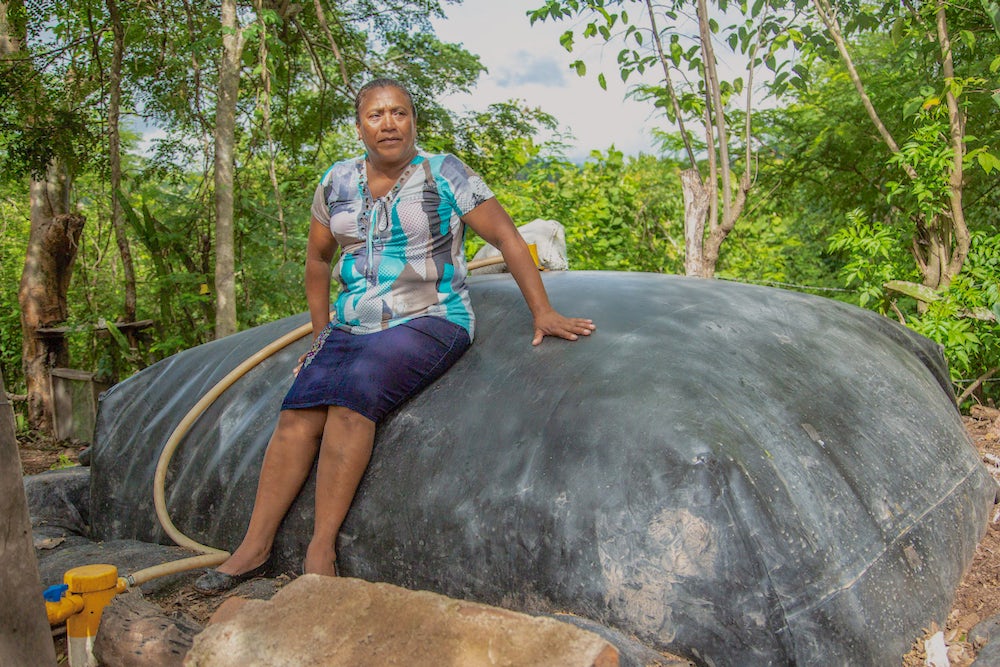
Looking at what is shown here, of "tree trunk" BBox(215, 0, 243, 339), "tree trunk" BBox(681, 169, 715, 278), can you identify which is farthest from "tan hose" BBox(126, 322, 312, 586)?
"tree trunk" BBox(215, 0, 243, 339)

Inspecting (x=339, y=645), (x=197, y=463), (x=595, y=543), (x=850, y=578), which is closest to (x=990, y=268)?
(x=850, y=578)

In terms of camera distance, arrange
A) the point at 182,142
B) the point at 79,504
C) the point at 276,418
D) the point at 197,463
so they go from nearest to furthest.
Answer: the point at 276,418 → the point at 197,463 → the point at 79,504 → the point at 182,142

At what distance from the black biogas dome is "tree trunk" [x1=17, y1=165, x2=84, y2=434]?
7.04m

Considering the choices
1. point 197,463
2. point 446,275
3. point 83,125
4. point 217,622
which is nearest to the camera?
point 217,622

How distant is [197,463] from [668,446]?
78.5 inches

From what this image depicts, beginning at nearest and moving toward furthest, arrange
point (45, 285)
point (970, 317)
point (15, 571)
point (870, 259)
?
point (15, 571) → point (970, 317) → point (870, 259) → point (45, 285)

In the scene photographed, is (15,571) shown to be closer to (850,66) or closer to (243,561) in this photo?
(243,561)

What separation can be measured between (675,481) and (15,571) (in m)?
1.42

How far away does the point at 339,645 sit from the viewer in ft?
5.47

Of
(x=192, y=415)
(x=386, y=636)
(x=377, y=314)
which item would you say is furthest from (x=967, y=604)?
(x=192, y=415)

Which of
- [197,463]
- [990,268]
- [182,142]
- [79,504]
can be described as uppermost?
[182,142]

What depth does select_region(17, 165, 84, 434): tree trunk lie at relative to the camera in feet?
30.2

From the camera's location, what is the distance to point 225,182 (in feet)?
24.4

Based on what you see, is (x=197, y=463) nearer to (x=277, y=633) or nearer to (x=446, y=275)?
(x=446, y=275)
